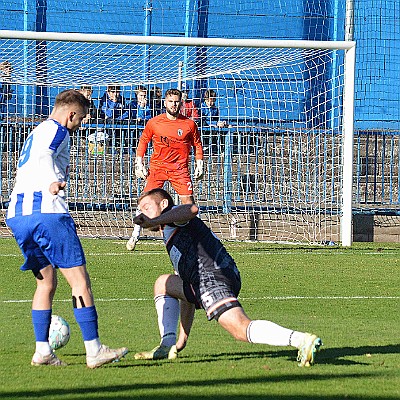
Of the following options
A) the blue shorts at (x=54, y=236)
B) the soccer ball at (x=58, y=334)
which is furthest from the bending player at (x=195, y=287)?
the soccer ball at (x=58, y=334)

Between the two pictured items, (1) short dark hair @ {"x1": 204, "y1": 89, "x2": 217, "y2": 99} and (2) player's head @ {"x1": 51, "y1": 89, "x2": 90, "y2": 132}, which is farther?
(1) short dark hair @ {"x1": 204, "y1": 89, "x2": 217, "y2": 99}

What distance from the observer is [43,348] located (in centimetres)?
611

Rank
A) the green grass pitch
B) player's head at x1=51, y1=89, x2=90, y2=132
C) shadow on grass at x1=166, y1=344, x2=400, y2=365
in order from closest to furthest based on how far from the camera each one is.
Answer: the green grass pitch → player's head at x1=51, y1=89, x2=90, y2=132 → shadow on grass at x1=166, y1=344, x2=400, y2=365

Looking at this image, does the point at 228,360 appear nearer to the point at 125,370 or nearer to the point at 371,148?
the point at 125,370

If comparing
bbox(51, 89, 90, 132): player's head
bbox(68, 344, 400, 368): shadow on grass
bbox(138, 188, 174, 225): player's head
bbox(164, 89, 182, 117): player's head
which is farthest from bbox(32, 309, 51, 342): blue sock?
bbox(164, 89, 182, 117): player's head

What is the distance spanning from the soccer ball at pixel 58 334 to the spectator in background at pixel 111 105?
38.6 ft

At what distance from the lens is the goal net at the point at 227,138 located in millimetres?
17484

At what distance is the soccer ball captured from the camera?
6578mm

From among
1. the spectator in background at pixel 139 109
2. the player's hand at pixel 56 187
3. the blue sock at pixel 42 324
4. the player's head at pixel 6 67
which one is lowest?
the blue sock at pixel 42 324

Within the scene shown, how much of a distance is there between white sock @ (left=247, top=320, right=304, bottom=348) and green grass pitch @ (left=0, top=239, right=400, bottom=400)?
0.18 meters

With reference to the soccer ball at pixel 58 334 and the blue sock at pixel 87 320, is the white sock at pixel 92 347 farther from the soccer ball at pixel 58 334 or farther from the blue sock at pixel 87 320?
the soccer ball at pixel 58 334

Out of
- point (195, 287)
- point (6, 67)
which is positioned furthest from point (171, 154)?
point (195, 287)

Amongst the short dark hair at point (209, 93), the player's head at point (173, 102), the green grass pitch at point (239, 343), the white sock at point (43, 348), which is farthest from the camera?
the short dark hair at point (209, 93)

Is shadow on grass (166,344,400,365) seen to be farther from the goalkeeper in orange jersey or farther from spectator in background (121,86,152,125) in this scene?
spectator in background (121,86,152,125)
